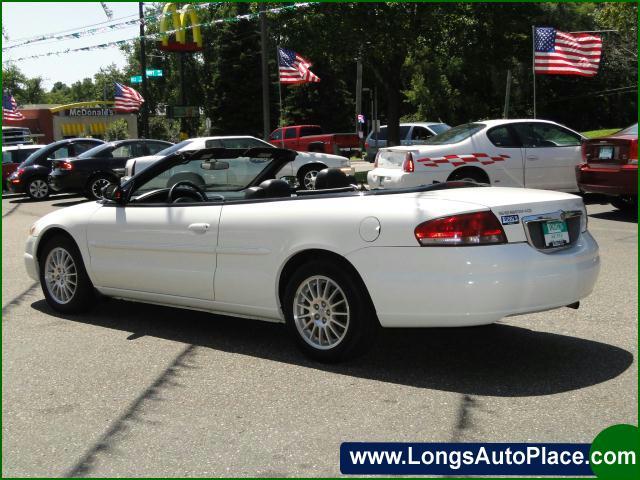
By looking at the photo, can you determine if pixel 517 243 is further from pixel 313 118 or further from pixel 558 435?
pixel 313 118

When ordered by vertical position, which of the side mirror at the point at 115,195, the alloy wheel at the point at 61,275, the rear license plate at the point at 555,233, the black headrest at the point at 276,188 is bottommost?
the alloy wheel at the point at 61,275

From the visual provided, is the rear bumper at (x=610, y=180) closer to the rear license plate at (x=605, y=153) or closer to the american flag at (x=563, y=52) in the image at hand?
the rear license plate at (x=605, y=153)

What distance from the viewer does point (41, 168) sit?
852 inches

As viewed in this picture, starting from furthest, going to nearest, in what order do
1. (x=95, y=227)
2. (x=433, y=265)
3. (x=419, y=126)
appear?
(x=419, y=126)
(x=95, y=227)
(x=433, y=265)

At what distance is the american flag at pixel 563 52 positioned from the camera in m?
19.4

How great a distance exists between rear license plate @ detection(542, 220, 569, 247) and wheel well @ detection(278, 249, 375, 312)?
1154mm

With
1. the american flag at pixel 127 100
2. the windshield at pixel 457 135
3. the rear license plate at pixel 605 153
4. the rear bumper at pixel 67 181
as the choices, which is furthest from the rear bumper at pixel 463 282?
the american flag at pixel 127 100

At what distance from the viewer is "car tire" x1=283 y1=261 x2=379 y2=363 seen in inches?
190

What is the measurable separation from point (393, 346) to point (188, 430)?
6.39 ft

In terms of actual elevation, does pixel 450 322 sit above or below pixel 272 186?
below

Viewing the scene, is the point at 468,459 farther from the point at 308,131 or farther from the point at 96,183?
the point at 308,131

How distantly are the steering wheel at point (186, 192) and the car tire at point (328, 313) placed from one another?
5.40 ft

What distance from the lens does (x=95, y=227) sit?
21.0 feet

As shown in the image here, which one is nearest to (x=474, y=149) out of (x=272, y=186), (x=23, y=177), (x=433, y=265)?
(x=272, y=186)
